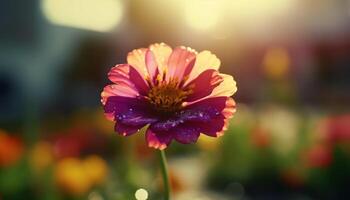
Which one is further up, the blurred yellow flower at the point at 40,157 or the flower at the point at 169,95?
the flower at the point at 169,95

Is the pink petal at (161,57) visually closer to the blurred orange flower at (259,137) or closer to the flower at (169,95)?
the flower at (169,95)

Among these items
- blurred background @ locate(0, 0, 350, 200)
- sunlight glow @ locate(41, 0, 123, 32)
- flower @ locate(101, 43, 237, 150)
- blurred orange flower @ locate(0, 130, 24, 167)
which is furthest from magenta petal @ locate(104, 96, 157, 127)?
sunlight glow @ locate(41, 0, 123, 32)

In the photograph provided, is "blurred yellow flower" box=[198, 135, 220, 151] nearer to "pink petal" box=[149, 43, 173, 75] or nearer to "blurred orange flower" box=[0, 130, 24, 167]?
"blurred orange flower" box=[0, 130, 24, 167]

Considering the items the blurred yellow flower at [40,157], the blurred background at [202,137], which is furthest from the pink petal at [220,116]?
the blurred yellow flower at [40,157]

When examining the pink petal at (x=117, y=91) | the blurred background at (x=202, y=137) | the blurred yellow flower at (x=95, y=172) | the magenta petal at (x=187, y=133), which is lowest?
the blurred background at (x=202, y=137)

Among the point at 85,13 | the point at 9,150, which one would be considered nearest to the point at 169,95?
the point at 9,150

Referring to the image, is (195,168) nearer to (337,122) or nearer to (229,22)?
(337,122)
